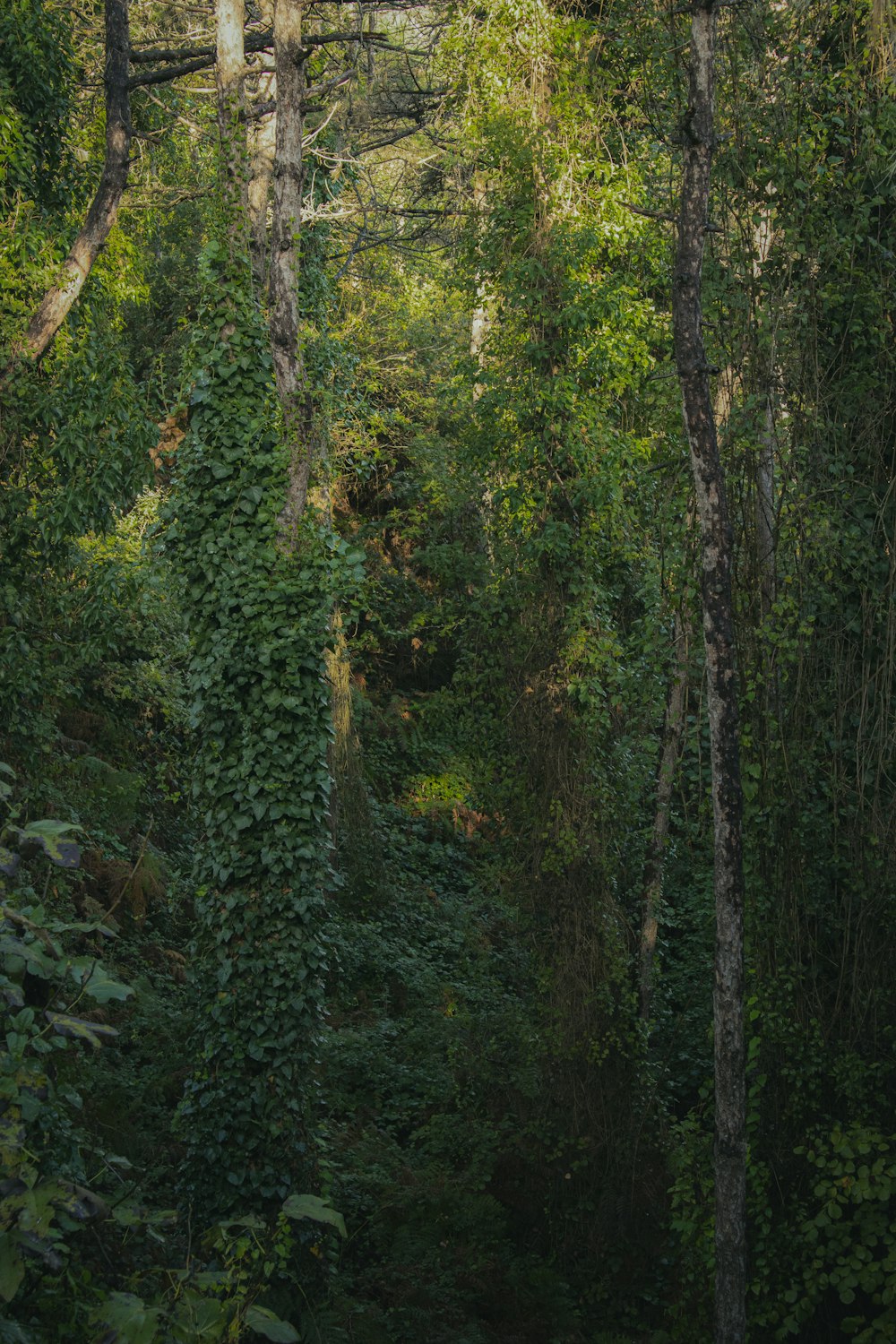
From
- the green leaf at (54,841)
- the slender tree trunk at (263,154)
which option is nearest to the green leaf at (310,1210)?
the green leaf at (54,841)

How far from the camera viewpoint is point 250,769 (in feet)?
25.9

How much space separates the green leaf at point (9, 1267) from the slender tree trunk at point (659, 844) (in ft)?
24.4

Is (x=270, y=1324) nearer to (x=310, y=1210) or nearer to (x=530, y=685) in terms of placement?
(x=310, y=1210)

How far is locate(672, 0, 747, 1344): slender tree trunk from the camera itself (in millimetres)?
6406

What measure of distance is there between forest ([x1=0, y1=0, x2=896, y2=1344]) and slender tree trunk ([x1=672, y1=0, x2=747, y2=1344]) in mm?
26

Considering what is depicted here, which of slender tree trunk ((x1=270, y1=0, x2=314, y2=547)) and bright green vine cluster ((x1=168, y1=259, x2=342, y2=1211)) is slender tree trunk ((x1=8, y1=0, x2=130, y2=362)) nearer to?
slender tree trunk ((x1=270, y1=0, x2=314, y2=547))

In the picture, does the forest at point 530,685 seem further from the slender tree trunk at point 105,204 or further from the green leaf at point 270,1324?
the green leaf at point 270,1324

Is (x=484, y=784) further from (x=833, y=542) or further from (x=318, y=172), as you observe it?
(x=318, y=172)

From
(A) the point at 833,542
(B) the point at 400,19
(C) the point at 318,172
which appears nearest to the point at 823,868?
(A) the point at 833,542

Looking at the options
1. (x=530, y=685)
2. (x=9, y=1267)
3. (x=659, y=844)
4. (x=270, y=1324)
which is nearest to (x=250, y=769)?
(x=530, y=685)

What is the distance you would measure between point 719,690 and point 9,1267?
16.2 ft

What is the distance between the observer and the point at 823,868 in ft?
23.5

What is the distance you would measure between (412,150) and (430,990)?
1375 centimetres

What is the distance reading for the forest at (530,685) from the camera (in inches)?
269
